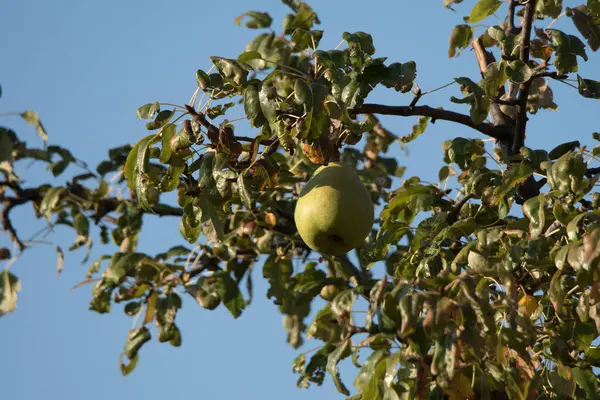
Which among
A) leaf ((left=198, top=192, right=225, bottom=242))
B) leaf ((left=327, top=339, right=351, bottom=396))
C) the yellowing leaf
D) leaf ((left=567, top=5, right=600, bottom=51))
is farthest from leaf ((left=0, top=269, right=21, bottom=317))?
leaf ((left=567, top=5, right=600, bottom=51))

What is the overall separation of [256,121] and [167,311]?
76.3 inches

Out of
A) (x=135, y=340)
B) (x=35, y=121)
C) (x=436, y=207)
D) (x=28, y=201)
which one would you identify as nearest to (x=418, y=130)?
(x=436, y=207)

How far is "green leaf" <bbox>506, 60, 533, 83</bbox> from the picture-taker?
3238mm

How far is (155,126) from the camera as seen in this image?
2988mm

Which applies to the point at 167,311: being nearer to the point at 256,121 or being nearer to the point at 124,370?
the point at 124,370

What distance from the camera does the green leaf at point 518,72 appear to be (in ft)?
10.6

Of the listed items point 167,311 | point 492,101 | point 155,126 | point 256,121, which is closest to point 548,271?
point 492,101

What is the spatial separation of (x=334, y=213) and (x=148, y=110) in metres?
0.67

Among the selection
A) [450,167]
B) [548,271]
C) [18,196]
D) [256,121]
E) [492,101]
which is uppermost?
[18,196]

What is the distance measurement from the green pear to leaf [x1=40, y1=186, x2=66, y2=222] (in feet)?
8.29

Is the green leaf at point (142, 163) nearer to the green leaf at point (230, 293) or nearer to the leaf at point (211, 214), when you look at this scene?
the leaf at point (211, 214)

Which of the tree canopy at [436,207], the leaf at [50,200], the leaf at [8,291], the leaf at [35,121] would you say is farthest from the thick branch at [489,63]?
the leaf at [50,200]

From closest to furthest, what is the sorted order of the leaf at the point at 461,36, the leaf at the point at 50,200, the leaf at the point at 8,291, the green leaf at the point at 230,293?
the leaf at the point at 461,36 < the leaf at the point at 8,291 < the green leaf at the point at 230,293 < the leaf at the point at 50,200

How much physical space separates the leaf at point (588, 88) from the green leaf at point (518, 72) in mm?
188
